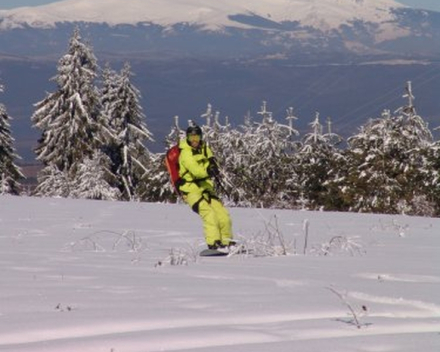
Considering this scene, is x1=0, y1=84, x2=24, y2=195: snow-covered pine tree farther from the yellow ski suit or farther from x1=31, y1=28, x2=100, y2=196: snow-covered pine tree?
the yellow ski suit

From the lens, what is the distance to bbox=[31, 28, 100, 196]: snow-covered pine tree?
169 feet

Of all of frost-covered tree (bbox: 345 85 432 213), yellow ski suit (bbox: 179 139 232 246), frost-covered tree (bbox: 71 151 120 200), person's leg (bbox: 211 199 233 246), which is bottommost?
frost-covered tree (bbox: 71 151 120 200)

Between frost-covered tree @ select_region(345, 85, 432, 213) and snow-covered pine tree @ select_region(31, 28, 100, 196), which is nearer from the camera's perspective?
frost-covered tree @ select_region(345, 85, 432, 213)

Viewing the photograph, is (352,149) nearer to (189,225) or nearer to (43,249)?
(189,225)

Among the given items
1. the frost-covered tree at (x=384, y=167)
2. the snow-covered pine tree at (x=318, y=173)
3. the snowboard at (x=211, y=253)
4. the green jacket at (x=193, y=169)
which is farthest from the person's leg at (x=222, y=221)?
the snow-covered pine tree at (x=318, y=173)

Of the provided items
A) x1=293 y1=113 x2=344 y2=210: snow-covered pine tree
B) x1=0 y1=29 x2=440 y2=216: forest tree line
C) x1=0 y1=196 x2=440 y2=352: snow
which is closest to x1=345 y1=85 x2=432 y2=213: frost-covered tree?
x1=0 y1=29 x2=440 y2=216: forest tree line

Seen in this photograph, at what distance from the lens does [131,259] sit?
9344mm

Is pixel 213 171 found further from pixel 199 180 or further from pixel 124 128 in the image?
pixel 124 128

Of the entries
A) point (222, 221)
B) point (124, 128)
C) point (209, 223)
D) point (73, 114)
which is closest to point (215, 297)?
point (209, 223)

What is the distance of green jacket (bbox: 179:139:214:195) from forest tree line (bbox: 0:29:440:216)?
978 inches

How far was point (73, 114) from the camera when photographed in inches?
2048

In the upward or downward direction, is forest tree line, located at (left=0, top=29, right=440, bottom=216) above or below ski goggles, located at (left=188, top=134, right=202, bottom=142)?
below

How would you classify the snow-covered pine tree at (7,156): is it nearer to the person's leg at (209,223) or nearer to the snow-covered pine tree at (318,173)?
the snow-covered pine tree at (318,173)

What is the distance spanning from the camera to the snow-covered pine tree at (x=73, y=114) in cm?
5162
